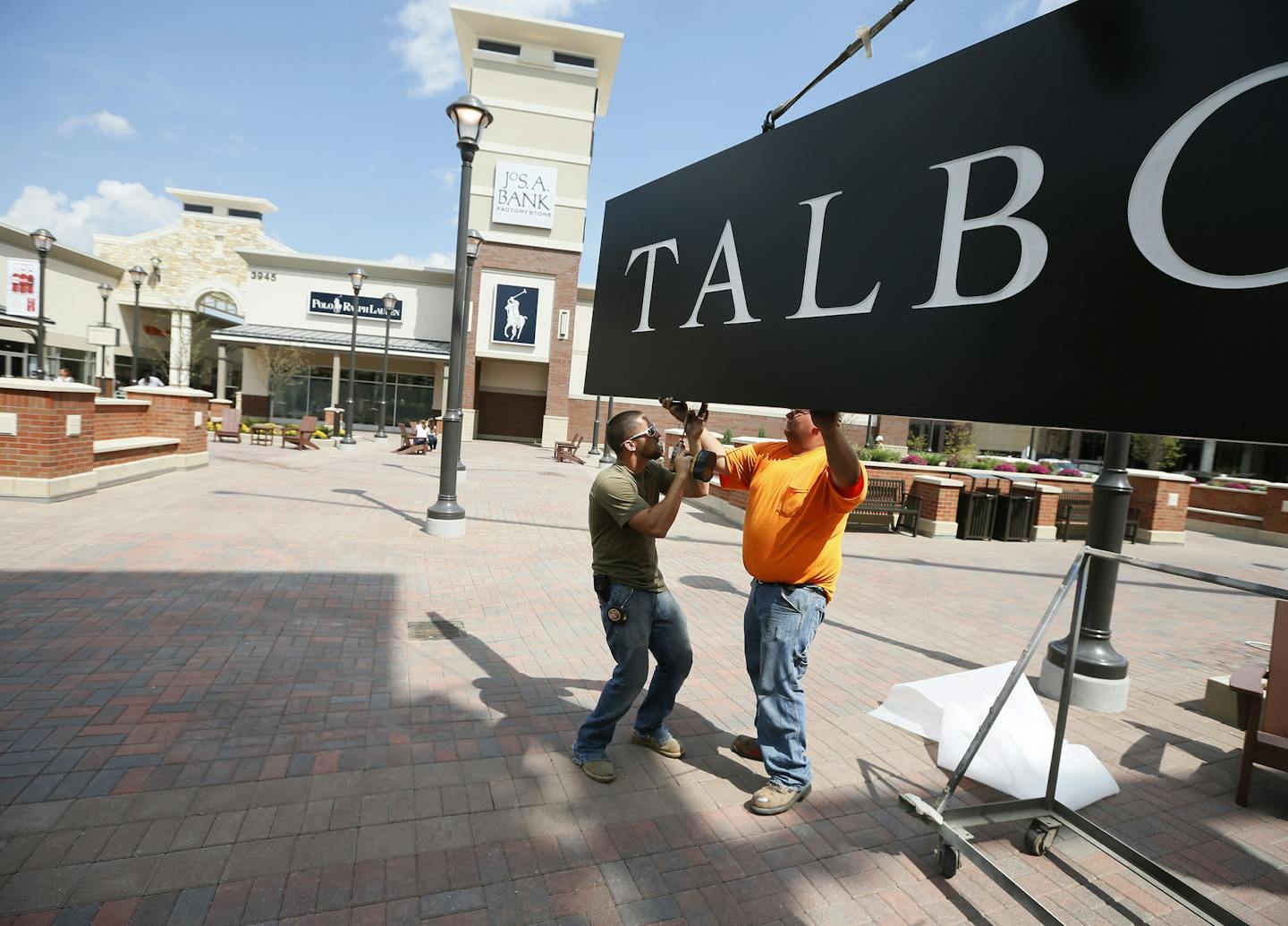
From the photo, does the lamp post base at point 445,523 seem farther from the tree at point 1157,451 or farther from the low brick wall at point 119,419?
the tree at point 1157,451

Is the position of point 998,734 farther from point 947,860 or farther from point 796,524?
point 796,524

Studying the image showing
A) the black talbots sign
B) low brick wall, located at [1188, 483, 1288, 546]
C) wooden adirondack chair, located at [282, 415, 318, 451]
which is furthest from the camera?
the black talbots sign

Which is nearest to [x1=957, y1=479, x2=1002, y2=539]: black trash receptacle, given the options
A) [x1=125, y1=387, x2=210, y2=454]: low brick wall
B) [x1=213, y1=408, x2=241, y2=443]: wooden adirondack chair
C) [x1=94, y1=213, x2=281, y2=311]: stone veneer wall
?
[x1=125, y1=387, x2=210, y2=454]: low brick wall

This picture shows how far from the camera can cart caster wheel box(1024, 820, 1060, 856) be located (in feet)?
10.3

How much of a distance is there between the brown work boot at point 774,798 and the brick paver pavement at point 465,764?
79mm

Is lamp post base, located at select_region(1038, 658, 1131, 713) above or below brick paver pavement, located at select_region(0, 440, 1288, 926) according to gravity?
above

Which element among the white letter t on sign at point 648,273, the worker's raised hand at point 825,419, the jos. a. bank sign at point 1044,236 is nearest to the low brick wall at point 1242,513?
the worker's raised hand at point 825,419

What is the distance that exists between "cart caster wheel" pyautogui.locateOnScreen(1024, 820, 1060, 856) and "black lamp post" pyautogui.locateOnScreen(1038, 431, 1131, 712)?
6.40 ft

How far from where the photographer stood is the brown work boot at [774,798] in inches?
129

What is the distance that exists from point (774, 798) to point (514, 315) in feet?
99.4

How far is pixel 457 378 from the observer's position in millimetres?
10648

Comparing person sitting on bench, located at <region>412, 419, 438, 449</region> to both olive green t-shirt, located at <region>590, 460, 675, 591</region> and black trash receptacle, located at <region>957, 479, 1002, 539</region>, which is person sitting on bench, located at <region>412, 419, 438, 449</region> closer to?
black trash receptacle, located at <region>957, 479, 1002, 539</region>

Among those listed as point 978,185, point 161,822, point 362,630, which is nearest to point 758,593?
point 978,185

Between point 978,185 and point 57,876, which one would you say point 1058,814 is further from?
point 57,876
